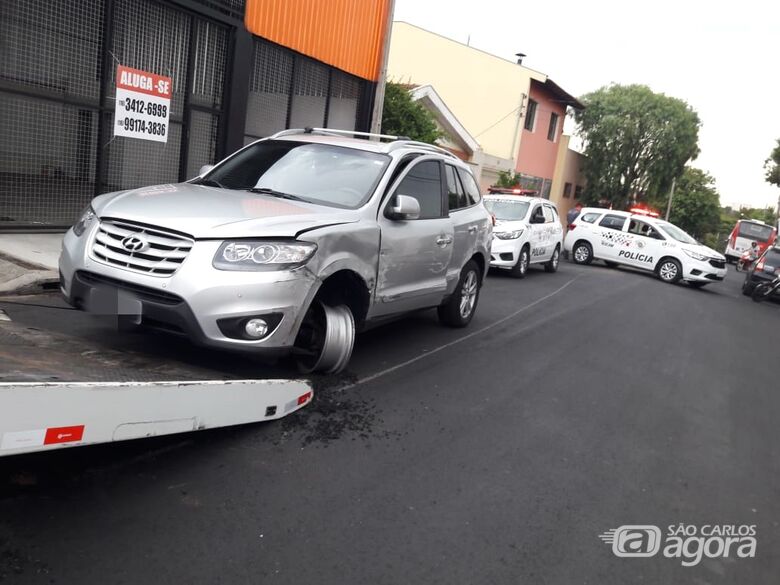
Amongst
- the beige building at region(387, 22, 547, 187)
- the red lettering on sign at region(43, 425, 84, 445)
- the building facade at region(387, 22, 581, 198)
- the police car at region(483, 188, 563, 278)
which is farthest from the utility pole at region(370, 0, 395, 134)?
the beige building at region(387, 22, 547, 187)

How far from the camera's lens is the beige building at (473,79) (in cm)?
2995

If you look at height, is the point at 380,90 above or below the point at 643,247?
above

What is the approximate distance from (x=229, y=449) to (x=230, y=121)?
923 centimetres

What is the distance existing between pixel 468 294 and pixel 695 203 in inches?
2257

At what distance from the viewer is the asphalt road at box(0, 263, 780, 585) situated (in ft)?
9.69

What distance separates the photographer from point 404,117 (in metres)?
17.5

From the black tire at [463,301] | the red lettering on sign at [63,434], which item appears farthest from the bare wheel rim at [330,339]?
the black tire at [463,301]

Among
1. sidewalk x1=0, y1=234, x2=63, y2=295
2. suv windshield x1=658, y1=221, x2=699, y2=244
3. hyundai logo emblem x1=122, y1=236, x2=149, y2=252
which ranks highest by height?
hyundai logo emblem x1=122, y1=236, x2=149, y2=252

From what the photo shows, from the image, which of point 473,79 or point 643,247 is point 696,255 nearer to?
point 643,247

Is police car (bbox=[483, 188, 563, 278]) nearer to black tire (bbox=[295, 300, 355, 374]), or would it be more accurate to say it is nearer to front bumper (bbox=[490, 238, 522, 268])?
front bumper (bbox=[490, 238, 522, 268])

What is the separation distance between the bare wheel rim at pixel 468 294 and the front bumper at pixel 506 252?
575 cm

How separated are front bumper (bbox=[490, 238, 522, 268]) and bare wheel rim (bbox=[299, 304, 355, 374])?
883 cm

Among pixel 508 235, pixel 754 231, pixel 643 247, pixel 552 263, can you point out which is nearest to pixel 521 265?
pixel 508 235

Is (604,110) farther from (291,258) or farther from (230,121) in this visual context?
(291,258)
